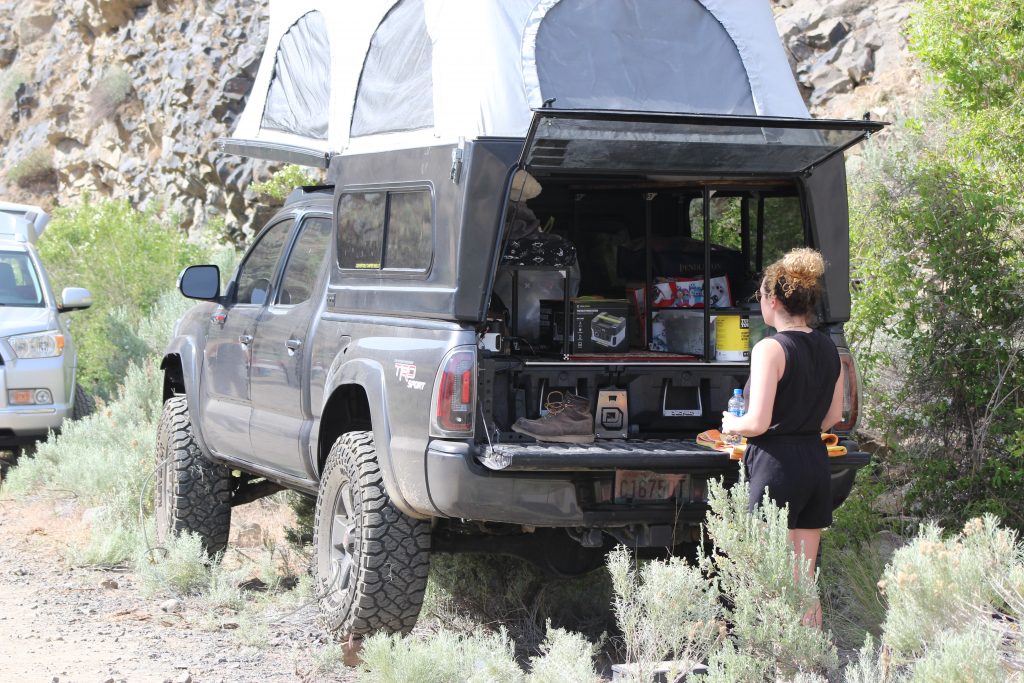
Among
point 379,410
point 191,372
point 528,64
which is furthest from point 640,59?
point 191,372

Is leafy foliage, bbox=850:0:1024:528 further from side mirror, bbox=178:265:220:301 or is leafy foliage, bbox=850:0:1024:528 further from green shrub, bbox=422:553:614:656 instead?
side mirror, bbox=178:265:220:301

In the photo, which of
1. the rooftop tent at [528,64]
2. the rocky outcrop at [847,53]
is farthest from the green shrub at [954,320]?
the rocky outcrop at [847,53]

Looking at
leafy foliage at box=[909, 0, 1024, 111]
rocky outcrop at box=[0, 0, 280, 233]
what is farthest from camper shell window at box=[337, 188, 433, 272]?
rocky outcrop at box=[0, 0, 280, 233]

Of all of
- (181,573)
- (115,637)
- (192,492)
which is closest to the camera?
(115,637)

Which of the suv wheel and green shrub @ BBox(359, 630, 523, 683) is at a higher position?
the suv wheel

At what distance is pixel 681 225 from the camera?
7191 mm

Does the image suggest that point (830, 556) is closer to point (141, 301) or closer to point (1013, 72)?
point (1013, 72)

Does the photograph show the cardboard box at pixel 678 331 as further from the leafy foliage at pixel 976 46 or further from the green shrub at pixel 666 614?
the leafy foliage at pixel 976 46

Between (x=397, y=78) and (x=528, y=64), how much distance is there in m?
0.71

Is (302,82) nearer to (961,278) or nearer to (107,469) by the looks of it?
(107,469)

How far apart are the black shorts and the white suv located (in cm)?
755

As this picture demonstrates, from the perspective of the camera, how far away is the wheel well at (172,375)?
27.3ft

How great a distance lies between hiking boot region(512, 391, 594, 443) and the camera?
5.46 meters

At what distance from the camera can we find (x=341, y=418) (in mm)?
6297
